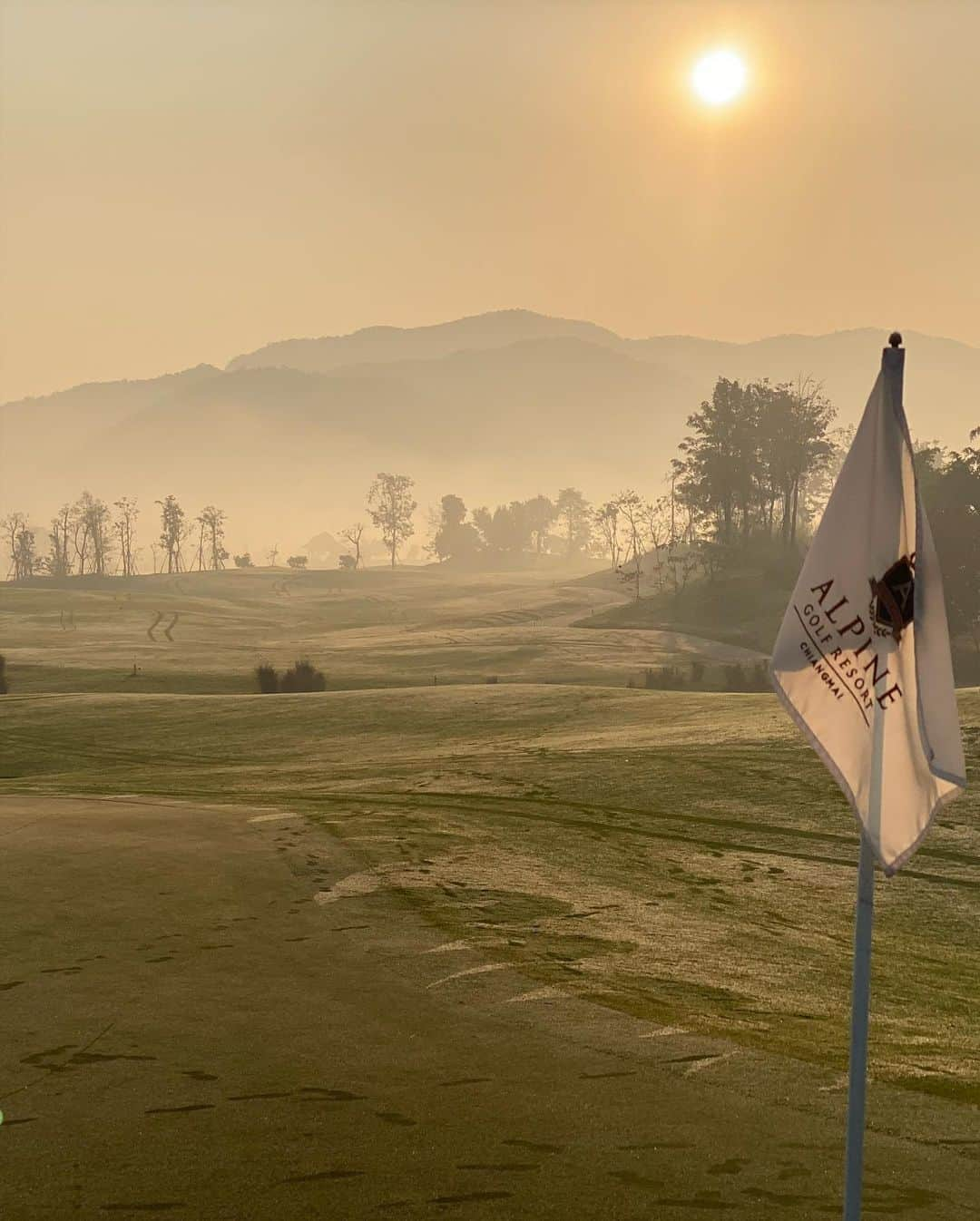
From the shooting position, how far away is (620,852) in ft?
90.7

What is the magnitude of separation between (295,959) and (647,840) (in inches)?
571

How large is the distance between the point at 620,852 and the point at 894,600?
20844 mm

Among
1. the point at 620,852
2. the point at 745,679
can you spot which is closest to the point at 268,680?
the point at 745,679

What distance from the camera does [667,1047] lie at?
13047mm

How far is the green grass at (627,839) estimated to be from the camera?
16391 mm

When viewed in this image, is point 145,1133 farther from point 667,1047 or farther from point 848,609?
point 848,609

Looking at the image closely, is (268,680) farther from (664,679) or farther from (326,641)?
(326,641)

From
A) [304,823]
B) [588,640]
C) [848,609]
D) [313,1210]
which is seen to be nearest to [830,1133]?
[313,1210]

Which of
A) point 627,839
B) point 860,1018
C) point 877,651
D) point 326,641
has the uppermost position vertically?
point 877,651

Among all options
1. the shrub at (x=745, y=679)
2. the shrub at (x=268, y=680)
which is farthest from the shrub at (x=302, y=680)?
the shrub at (x=745, y=679)

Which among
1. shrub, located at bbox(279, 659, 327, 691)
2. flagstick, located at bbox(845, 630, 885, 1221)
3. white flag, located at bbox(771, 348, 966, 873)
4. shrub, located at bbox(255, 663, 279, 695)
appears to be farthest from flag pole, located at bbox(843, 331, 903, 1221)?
shrub, located at bbox(279, 659, 327, 691)

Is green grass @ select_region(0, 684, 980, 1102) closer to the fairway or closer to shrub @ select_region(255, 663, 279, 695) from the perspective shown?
the fairway

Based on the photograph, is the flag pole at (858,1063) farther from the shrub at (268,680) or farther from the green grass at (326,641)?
the green grass at (326,641)

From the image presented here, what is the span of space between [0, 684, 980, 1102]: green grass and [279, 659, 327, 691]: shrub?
65.7ft
